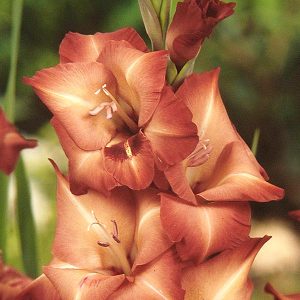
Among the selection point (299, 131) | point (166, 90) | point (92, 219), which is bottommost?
point (299, 131)

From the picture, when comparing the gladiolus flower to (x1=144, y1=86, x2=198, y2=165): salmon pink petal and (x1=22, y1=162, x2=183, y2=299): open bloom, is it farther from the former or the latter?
(x1=144, y1=86, x2=198, y2=165): salmon pink petal

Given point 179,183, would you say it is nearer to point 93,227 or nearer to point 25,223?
point 93,227

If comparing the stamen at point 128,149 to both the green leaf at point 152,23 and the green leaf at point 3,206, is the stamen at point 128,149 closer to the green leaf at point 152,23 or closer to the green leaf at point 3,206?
the green leaf at point 152,23

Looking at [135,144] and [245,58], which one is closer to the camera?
[135,144]

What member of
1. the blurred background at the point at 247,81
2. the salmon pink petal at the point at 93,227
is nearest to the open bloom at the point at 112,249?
the salmon pink petal at the point at 93,227

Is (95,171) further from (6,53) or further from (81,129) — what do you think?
(6,53)

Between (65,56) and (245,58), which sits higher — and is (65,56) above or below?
above

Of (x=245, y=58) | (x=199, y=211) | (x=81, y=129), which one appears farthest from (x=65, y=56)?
(x=245, y=58)
